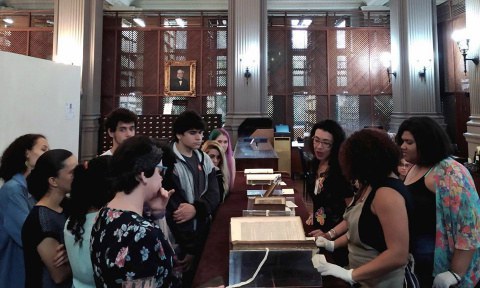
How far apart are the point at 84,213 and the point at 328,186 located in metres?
1.40

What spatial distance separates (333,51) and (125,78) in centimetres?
592

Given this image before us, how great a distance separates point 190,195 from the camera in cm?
226

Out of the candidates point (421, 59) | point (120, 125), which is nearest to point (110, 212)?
point (120, 125)

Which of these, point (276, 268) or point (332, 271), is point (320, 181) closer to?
point (332, 271)

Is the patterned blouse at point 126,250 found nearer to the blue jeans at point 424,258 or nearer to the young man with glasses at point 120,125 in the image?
the blue jeans at point 424,258

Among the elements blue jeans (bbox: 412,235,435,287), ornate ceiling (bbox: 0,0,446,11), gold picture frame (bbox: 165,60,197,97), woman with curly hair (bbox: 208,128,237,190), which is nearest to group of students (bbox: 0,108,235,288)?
woman with curly hair (bbox: 208,128,237,190)

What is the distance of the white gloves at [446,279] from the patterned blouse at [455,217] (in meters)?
0.06

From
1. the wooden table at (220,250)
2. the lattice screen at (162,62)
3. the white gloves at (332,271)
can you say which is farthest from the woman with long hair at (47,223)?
the lattice screen at (162,62)

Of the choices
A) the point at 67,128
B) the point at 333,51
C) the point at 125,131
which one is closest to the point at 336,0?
the point at 333,51

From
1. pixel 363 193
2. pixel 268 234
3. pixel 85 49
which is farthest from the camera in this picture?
pixel 85 49

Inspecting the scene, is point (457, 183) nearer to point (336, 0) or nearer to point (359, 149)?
point (359, 149)

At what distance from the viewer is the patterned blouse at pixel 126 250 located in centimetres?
108

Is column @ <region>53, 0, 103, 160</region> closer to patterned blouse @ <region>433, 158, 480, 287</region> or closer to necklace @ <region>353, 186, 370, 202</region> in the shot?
A: necklace @ <region>353, 186, 370, 202</region>

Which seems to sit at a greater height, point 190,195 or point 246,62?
point 246,62
